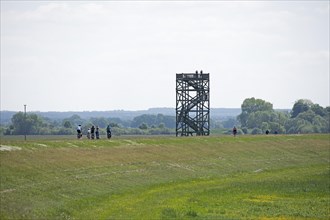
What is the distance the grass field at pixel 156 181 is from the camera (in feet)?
164

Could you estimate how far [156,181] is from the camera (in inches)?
2635

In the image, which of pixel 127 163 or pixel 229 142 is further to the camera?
pixel 229 142

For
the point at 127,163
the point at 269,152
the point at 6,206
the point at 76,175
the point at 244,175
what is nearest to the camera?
the point at 6,206

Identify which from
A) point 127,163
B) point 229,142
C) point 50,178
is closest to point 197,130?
point 229,142

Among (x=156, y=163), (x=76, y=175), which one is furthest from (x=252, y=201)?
(x=156, y=163)

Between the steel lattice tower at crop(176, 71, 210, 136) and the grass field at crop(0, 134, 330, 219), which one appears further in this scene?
the steel lattice tower at crop(176, 71, 210, 136)

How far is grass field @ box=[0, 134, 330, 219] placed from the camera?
50125 millimetres

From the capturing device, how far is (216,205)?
54781 millimetres

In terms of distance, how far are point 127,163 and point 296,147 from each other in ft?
124

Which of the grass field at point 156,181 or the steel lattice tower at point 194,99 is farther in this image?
the steel lattice tower at point 194,99

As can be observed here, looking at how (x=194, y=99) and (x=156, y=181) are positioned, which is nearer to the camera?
(x=156, y=181)

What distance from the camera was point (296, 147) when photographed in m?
103

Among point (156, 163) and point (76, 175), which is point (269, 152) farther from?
point (76, 175)

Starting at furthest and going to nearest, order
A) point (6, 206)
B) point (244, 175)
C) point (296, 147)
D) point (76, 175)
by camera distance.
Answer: point (296, 147)
point (244, 175)
point (76, 175)
point (6, 206)
